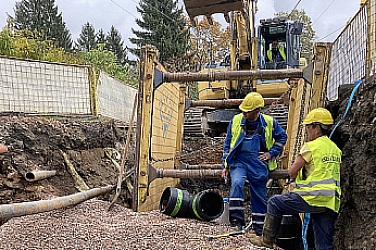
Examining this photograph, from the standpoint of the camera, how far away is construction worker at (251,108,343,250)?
284cm

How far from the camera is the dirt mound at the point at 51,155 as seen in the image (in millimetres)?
4574

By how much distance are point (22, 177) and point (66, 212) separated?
3.92 feet

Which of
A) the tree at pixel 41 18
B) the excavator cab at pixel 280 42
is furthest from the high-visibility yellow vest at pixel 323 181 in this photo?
the tree at pixel 41 18

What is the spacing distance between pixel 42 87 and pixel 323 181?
710cm

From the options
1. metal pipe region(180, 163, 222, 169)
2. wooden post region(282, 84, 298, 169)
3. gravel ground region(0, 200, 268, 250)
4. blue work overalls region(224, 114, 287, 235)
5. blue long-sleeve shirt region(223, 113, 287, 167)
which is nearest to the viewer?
gravel ground region(0, 200, 268, 250)

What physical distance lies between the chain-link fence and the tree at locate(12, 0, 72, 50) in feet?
90.1

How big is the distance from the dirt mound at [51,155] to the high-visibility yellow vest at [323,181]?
11.8 ft

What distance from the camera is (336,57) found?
5.83m

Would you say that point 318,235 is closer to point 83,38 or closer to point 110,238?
point 110,238

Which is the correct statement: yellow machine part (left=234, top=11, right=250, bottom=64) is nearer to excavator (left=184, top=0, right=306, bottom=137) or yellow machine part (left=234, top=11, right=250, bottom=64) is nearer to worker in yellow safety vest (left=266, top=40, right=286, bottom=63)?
excavator (left=184, top=0, right=306, bottom=137)

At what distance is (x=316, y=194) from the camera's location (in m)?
2.83

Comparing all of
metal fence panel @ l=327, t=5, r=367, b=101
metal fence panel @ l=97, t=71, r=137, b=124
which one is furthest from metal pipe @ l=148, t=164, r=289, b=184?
metal fence panel @ l=97, t=71, r=137, b=124

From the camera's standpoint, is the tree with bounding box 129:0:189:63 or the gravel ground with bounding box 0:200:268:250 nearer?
the gravel ground with bounding box 0:200:268:250

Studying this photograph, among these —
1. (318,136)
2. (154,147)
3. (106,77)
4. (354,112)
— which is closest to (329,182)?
(318,136)
